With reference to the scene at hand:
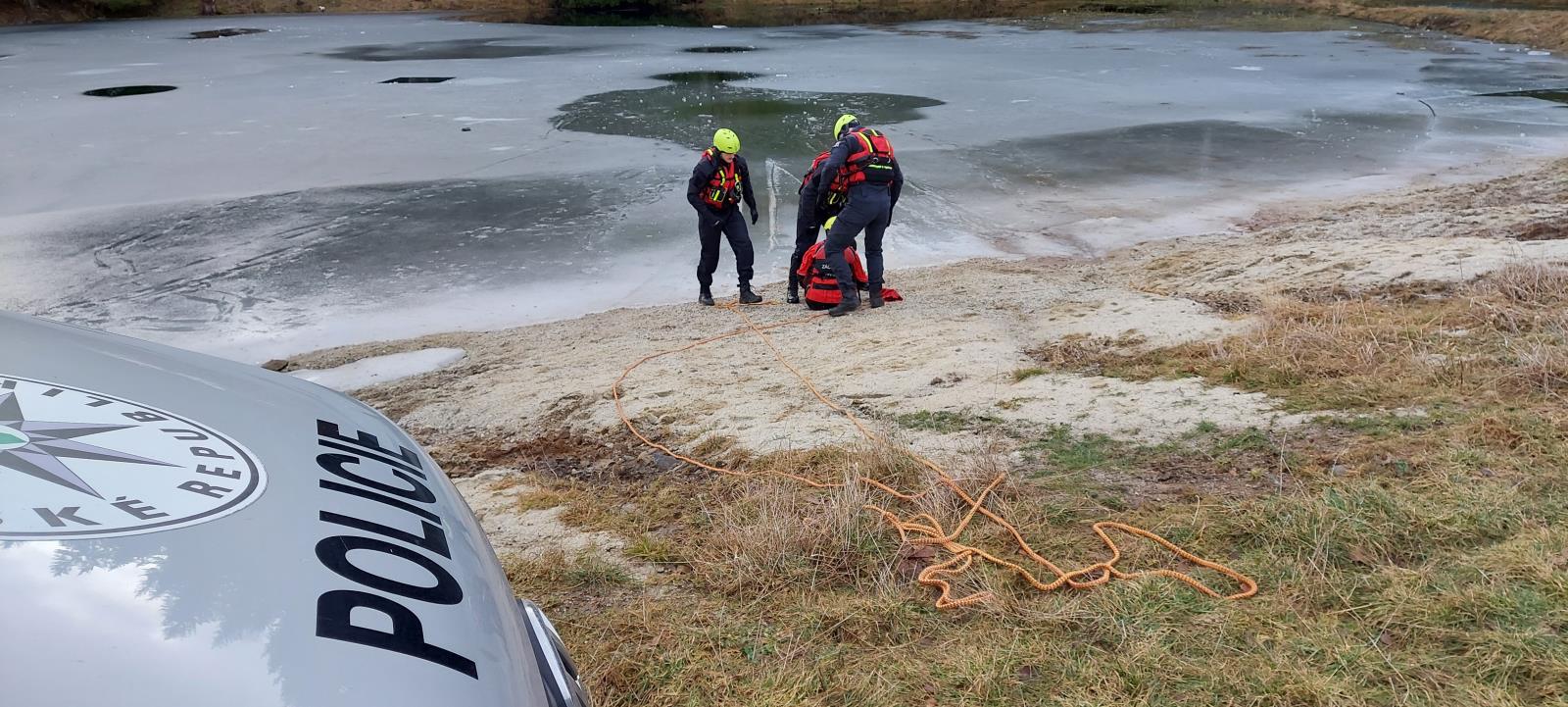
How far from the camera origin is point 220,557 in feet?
4.71

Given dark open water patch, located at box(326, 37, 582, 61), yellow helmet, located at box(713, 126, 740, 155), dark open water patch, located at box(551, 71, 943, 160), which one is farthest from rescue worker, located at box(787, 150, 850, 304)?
dark open water patch, located at box(326, 37, 582, 61)

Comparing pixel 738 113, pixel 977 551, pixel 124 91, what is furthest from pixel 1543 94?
pixel 124 91

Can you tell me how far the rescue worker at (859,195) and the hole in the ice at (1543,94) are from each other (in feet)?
45.9

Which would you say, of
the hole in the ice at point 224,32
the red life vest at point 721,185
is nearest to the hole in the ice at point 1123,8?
the hole in the ice at point 224,32

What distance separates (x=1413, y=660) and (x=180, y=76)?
69.6 ft

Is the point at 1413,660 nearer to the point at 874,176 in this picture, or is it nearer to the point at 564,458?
the point at 564,458

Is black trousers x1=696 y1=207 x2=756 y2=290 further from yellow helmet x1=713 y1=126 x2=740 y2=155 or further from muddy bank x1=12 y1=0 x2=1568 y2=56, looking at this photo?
muddy bank x1=12 y1=0 x2=1568 y2=56

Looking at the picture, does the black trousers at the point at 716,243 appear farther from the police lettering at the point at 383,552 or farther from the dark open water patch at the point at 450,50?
the dark open water patch at the point at 450,50

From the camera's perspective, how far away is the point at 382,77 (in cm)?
1892

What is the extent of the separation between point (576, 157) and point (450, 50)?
1272 centimetres

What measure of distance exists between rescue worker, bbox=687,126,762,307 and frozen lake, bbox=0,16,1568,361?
0.37 m

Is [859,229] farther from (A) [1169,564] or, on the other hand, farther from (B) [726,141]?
(A) [1169,564]

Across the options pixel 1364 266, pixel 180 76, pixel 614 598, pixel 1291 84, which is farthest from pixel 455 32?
pixel 614 598

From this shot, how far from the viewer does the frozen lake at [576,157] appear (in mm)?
8469
